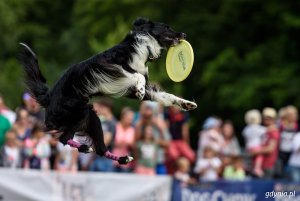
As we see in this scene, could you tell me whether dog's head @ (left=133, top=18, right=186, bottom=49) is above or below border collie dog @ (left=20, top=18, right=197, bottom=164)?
above

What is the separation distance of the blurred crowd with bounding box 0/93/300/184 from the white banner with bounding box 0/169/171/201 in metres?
0.47

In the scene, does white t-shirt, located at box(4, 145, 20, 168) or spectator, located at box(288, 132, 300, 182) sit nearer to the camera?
spectator, located at box(288, 132, 300, 182)

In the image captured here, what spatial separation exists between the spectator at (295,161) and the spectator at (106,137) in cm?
277

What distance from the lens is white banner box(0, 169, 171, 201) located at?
1273cm

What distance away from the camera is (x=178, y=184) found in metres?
12.8

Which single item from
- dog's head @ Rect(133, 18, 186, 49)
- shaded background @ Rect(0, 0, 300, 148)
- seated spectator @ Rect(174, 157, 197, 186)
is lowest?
seated spectator @ Rect(174, 157, 197, 186)

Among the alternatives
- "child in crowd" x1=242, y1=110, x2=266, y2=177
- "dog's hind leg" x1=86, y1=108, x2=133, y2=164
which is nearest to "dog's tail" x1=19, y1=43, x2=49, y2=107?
"dog's hind leg" x1=86, y1=108, x2=133, y2=164

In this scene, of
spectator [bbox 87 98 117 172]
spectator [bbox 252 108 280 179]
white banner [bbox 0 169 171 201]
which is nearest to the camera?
white banner [bbox 0 169 171 201]

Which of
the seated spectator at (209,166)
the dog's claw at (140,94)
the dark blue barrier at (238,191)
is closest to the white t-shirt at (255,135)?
the seated spectator at (209,166)

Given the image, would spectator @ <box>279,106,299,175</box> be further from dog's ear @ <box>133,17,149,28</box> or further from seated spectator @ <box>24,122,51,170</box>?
dog's ear @ <box>133,17,149,28</box>

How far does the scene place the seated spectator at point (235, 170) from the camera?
13570 mm

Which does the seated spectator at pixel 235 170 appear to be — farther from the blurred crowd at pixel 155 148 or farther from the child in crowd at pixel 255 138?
the child in crowd at pixel 255 138

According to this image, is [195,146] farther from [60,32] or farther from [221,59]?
[60,32]

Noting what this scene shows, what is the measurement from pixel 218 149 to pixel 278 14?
40.0ft
